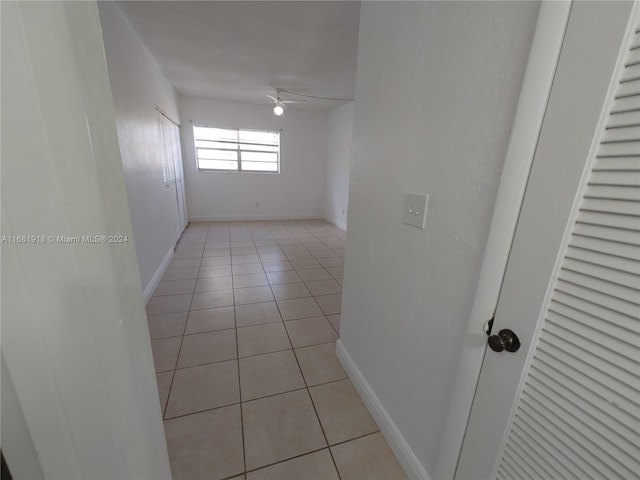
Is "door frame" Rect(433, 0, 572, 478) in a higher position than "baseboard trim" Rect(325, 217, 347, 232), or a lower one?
higher

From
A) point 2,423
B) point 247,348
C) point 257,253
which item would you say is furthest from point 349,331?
point 257,253

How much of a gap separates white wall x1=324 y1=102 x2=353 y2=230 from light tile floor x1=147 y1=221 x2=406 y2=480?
2.66m

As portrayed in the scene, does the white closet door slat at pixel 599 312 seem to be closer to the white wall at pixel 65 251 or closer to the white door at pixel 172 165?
the white wall at pixel 65 251

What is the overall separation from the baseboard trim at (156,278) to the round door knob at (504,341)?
2.41 m

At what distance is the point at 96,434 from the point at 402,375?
1.05 m

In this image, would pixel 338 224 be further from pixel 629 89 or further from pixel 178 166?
pixel 629 89

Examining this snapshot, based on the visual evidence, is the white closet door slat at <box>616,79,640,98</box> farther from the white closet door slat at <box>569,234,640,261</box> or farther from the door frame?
the white closet door slat at <box>569,234,640,261</box>

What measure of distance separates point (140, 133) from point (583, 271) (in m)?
3.20

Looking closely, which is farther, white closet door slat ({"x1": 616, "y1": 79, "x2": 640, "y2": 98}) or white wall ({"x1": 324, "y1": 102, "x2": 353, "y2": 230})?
white wall ({"x1": 324, "y1": 102, "x2": 353, "y2": 230})

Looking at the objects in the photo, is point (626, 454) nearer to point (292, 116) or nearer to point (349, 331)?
point (349, 331)

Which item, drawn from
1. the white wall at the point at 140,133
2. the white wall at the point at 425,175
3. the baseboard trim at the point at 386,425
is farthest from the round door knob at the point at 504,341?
the white wall at the point at 140,133

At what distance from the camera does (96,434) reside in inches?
17.4

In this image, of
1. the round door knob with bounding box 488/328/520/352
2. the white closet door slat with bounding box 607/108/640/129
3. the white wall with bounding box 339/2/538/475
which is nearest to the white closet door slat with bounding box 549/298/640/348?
the round door knob with bounding box 488/328/520/352

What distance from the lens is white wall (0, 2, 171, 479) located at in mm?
315
